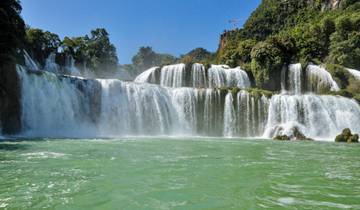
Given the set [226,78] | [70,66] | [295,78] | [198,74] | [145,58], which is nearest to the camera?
[198,74]

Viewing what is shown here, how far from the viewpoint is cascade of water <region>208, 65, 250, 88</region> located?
34.2m

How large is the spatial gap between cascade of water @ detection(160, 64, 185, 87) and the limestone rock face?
16.5 m

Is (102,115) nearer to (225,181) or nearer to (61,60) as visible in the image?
(225,181)

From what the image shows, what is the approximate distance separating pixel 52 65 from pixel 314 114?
30715 millimetres

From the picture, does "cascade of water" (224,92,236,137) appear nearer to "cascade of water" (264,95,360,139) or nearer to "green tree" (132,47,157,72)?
"cascade of water" (264,95,360,139)

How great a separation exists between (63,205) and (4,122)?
647 inches

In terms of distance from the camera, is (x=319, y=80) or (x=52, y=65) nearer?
(x=319, y=80)

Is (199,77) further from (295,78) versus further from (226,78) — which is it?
(295,78)

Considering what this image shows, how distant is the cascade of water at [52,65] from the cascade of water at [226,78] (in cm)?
1948

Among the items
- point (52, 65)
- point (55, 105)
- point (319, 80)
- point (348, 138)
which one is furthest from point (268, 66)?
point (52, 65)

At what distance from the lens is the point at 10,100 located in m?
19.8

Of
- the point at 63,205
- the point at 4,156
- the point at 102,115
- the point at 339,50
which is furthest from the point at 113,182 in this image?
the point at 339,50

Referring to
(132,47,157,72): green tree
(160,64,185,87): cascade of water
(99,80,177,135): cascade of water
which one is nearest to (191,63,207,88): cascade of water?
(160,64,185,87): cascade of water

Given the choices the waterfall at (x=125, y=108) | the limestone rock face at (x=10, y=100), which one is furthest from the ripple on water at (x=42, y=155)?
the waterfall at (x=125, y=108)
